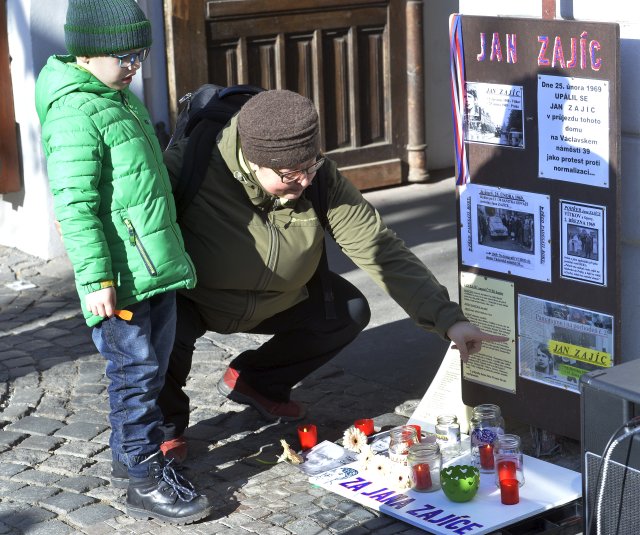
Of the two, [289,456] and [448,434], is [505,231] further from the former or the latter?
[289,456]

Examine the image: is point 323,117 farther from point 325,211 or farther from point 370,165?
point 325,211

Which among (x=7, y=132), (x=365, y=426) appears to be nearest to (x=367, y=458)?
(x=365, y=426)

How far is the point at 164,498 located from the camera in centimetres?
384

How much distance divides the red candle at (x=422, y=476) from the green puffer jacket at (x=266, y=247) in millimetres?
457

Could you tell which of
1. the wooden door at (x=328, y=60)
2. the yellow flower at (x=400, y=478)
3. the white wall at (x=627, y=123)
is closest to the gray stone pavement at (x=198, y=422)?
the yellow flower at (x=400, y=478)

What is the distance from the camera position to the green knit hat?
11.8ft

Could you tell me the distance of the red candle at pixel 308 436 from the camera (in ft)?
14.1

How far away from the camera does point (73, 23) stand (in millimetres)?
3633

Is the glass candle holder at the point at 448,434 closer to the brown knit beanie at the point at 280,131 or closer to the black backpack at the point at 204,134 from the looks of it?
the black backpack at the point at 204,134

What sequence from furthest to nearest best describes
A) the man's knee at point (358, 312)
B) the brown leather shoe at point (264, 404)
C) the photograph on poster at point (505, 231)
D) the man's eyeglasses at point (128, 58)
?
1. the brown leather shoe at point (264, 404)
2. the man's knee at point (358, 312)
3. the photograph on poster at point (505, 231)
4. the man's eyeglasses at point (128, 58)

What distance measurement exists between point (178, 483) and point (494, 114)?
157cm

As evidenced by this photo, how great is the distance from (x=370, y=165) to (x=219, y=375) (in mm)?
3199

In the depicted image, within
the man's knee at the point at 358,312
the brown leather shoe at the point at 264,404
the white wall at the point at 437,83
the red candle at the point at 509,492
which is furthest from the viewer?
the white wall at the point at 437,83

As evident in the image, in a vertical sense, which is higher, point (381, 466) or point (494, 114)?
point (494, 114)
